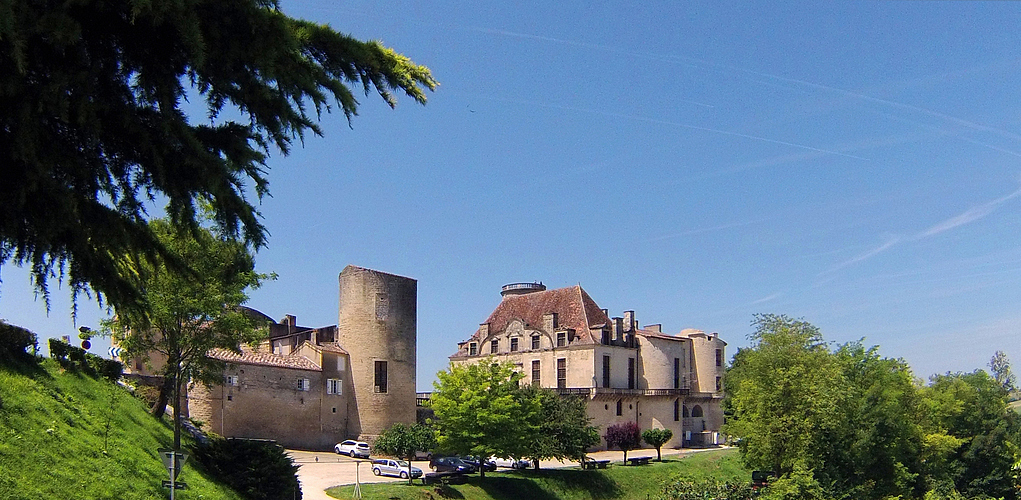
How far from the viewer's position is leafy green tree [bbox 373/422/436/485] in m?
33.7

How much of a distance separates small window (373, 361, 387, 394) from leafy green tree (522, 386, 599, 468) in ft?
26.3

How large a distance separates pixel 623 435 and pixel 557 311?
38.7 feet

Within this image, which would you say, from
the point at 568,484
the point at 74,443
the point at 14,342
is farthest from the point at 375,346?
the point at 74,443

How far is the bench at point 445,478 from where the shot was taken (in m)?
33.3

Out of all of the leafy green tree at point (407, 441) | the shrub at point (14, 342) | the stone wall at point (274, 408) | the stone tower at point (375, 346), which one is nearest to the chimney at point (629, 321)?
the stone tower at point (375, 346)

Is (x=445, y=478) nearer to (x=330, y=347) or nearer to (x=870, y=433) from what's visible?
(x=330, y=347)

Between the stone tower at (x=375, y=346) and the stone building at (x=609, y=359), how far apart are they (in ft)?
42.9

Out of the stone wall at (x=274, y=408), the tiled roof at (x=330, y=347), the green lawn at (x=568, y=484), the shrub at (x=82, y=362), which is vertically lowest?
the green lawn at (x=568, y=484)

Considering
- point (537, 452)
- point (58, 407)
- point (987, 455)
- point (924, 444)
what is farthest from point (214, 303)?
point (987, 455)

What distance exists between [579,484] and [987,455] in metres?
27.1

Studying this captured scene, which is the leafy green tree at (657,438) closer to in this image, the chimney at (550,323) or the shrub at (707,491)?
the chimney at (550,323)

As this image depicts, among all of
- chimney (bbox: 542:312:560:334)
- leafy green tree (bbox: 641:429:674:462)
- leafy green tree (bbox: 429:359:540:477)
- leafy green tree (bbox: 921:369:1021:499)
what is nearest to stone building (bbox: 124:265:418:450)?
leafy green tree (bbox: 429:359:540:477)

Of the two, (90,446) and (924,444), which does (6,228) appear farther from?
(924,444)

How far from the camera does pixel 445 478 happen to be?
33.9m
